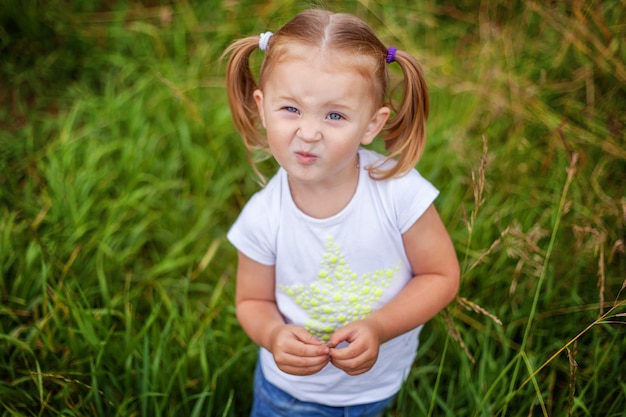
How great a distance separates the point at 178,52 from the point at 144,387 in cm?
179

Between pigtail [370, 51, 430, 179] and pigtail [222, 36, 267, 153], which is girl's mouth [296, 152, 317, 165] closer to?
pigtail [370, 51, 430, 179]

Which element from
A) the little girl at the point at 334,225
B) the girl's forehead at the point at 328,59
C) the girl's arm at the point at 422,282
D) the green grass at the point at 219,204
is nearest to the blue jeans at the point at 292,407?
the little girl at the point at 334,225

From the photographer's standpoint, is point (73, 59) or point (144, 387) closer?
point (144, 387)

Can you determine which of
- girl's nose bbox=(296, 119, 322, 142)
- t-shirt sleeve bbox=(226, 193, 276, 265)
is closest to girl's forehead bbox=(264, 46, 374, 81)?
girl's nose bbox=(296, 119, 322, 142)

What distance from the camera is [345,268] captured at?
1464mm

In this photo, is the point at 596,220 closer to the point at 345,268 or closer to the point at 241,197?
the point at 345,268

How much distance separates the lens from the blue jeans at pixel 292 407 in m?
1.62

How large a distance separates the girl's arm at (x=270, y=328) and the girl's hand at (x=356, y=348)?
0.03 metres

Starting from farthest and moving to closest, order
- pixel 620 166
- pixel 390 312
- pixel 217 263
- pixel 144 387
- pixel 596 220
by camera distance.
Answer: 1. pixel 217 263
2. pixel 620 166
3. pixel 596 220
4. pixel 144 387
5. pixel 390 312

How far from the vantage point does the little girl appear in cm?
126

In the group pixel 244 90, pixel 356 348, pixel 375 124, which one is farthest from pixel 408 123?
pixel 356 348

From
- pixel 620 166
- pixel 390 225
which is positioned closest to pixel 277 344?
pixel 390 225

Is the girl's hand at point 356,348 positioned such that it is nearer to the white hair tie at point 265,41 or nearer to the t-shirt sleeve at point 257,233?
the t-shirt sleeve at point 257,233

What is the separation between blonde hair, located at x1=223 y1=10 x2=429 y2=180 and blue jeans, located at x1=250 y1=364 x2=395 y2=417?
60 centimetres
